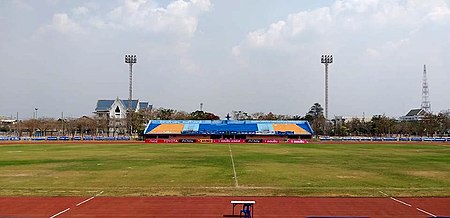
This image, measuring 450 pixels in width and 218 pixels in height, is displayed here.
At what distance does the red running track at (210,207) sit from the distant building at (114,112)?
408 ft

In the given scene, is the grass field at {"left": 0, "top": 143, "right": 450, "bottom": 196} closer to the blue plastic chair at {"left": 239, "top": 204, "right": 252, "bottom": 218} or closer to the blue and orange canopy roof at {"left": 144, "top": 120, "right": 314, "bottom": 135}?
the blue plastic chair at {"left": 239, "top": 204, "right": 252, "bottom": 218}

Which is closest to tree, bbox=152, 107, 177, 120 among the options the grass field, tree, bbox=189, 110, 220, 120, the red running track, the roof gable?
tree, bbox=189, 110, 220, 120

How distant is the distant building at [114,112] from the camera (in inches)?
5743

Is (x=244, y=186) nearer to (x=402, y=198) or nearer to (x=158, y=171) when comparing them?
(x=402, y=198)

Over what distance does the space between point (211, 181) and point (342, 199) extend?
8897mm

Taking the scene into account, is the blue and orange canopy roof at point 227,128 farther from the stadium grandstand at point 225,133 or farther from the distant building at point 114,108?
the distant building at point 114,108

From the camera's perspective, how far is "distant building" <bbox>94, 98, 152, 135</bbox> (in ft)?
479

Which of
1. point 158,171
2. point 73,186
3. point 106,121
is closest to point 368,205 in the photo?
point 73,186

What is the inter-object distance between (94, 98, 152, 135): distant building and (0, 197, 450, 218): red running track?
124243mm

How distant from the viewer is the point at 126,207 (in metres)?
18.5

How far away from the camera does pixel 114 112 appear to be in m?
162

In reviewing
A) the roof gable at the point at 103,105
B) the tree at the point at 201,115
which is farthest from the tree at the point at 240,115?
the roof gable at the point at 103,105

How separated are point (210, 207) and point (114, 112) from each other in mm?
149368

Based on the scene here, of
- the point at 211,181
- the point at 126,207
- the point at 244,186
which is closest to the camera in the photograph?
the point at 126,207
